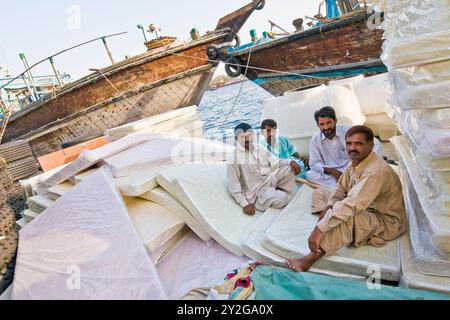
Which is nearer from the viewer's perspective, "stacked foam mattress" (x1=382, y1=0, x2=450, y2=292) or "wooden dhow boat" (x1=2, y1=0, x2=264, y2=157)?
"stacked foam mattress" (x1=382, y1=0, x2=450, y2=292)

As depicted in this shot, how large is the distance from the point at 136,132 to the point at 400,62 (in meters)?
4.16

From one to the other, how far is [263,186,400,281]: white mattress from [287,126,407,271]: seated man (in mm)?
58

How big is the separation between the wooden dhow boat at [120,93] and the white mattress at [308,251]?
676 centimetres

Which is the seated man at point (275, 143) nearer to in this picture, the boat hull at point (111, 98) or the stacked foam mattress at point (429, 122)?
the stacked foam mattress at point (429, 122)

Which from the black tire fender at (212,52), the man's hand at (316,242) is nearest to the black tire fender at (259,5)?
the black tire fender at (212,52)

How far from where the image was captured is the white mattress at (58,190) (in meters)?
3.56

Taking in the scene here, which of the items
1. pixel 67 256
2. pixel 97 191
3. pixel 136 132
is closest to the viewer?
pixel 67 256

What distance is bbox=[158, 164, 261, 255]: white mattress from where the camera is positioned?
239 cm

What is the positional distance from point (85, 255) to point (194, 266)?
829 mm

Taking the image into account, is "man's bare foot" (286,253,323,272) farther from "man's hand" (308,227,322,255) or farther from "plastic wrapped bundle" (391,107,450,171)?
"plastic wrapped bundle" (391,107,450,171)

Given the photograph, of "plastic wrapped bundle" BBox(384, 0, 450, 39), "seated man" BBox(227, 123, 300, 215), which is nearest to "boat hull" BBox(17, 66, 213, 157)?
"seated man" BBox(227, 123, 300, 215)
